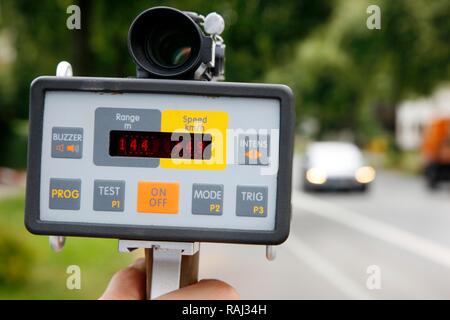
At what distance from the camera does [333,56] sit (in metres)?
41.1

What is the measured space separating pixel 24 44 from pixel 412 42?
17.6 meters

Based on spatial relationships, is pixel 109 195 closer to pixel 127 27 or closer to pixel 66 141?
pixel 66 141

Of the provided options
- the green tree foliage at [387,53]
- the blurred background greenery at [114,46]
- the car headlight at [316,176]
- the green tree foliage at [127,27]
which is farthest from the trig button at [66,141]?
the car headlight at [316,176]

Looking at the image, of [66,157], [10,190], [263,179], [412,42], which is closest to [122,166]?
[66,157]

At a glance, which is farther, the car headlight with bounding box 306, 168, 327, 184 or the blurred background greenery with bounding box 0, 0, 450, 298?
the car headlight with bounding box 306, 168, 327, 184

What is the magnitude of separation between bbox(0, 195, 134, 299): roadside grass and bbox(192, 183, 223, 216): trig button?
488 cm

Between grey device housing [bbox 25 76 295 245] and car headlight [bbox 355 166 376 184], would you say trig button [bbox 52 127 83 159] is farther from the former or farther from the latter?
car headlight [bbox 355 166 376 184]

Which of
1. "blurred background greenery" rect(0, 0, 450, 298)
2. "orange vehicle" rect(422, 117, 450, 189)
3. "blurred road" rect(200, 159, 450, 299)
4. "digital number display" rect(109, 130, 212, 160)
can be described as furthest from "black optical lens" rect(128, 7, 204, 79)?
"orange vehicle" rect(422, 117, 450, 189)

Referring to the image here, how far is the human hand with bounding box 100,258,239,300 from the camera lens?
1.52 m

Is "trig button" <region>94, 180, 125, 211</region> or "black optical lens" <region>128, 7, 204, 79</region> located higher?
"black optical lens" <region>128, 7, 204, 79</region>

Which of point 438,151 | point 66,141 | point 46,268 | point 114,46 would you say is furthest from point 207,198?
point 438,151
